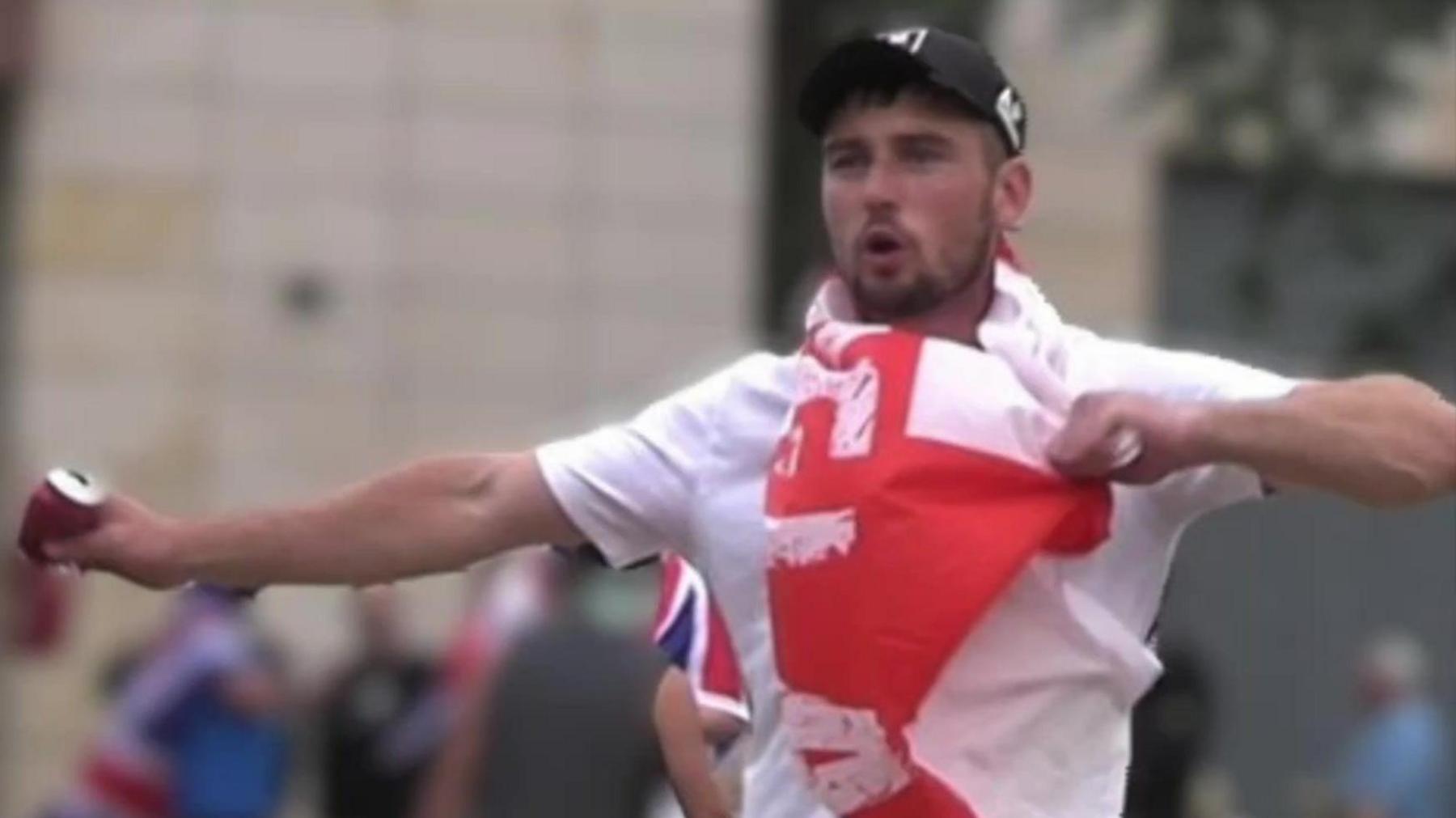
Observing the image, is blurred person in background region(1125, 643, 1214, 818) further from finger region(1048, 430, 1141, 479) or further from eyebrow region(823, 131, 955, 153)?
finger region(1048, 430, 1141, 479)

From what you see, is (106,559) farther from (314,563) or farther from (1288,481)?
(1288,481)

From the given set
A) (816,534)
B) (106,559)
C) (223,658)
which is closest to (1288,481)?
(816,534)

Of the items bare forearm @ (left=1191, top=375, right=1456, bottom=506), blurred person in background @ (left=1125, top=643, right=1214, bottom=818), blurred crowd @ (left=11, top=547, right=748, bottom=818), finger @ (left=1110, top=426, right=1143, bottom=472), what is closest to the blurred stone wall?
blurred crowd @ (left=11, top=547, right=748, bottom=818)

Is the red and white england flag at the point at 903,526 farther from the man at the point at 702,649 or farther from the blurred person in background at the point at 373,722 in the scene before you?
the blurred person in background at the point at 373,722

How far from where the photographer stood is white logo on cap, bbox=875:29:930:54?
248 inches

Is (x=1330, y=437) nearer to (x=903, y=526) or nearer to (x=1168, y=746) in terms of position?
(x=903, y=526)

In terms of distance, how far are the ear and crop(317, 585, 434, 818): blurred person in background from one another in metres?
10.4

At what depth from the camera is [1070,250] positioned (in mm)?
23938

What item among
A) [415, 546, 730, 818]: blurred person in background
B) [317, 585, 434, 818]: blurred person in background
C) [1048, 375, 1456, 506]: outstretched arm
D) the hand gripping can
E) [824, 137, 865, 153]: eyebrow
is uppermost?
[824, 137, 865, 153]: eyebrow

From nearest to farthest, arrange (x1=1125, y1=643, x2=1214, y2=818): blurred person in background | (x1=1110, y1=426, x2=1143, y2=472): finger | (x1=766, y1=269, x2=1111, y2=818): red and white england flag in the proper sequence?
(x1=1110, y1=426, x2=1143, y2=472): finger < (x1=766, y1=269, x2=1111, y2=818): red and white england flag < (x1=1125, y1=643, x2=1214, y2=818): blurred person in background

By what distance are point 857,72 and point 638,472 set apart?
1.88 ft

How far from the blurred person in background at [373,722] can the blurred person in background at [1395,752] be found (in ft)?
13.4

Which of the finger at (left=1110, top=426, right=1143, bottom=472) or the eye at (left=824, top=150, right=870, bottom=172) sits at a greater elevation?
the eye at (left=824, top=150, right=870, bottom=172)

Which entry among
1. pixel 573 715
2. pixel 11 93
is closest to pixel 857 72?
pixel 573 715
